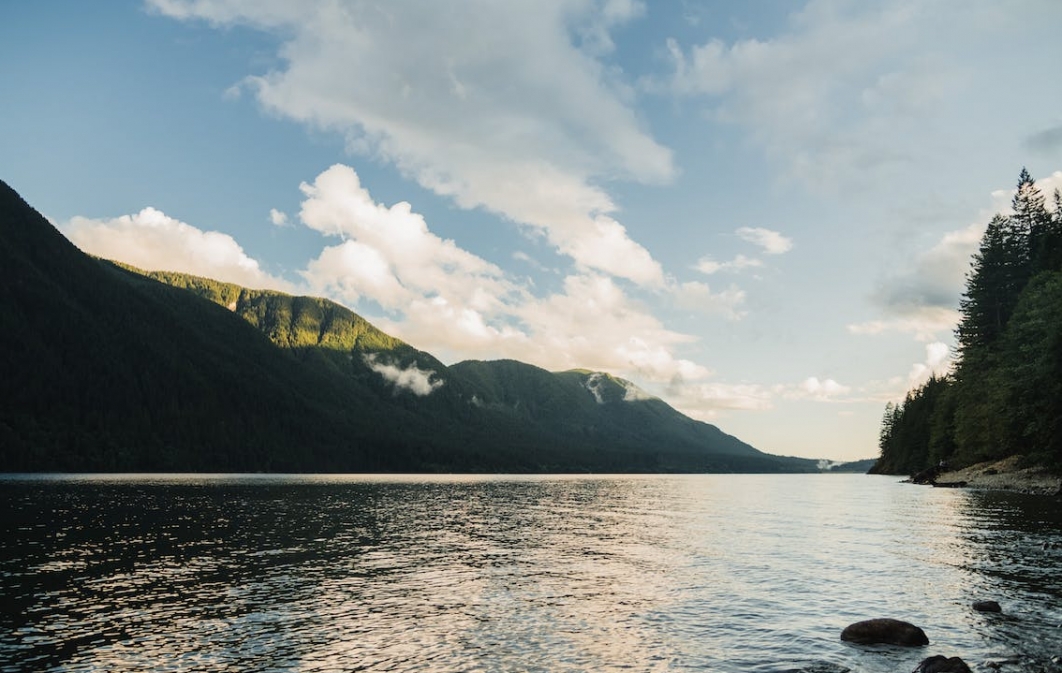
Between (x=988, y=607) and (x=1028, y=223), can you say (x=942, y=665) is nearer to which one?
(x=988, y=607)

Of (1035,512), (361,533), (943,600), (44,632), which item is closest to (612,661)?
(943,600)

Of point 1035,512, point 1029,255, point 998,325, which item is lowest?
point 1035,512

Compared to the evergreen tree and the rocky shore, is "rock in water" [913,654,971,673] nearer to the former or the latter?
the rocky shore

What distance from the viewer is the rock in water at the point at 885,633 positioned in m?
25.6

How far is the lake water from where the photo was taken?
2434cm

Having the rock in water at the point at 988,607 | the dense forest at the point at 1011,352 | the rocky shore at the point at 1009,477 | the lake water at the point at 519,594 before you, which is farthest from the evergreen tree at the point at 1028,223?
the rock in water at the point at 988,607

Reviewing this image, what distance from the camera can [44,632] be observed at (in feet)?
88.9

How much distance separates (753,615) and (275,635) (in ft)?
72.1

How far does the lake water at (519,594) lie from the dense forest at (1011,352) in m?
22.0

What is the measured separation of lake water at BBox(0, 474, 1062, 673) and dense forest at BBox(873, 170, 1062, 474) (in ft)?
72.3

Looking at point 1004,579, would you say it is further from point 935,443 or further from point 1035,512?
point 935,443

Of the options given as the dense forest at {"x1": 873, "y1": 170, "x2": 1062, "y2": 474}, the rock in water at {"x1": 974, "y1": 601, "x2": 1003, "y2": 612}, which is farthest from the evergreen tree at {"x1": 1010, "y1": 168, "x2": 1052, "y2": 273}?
the rock in water at {"x1": 974, "y1": 601, "x2": 1003, "y2": 612}

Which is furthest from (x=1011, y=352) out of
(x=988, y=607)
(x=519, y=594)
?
(x=519, y=594)

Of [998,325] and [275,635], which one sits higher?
[998,325]
